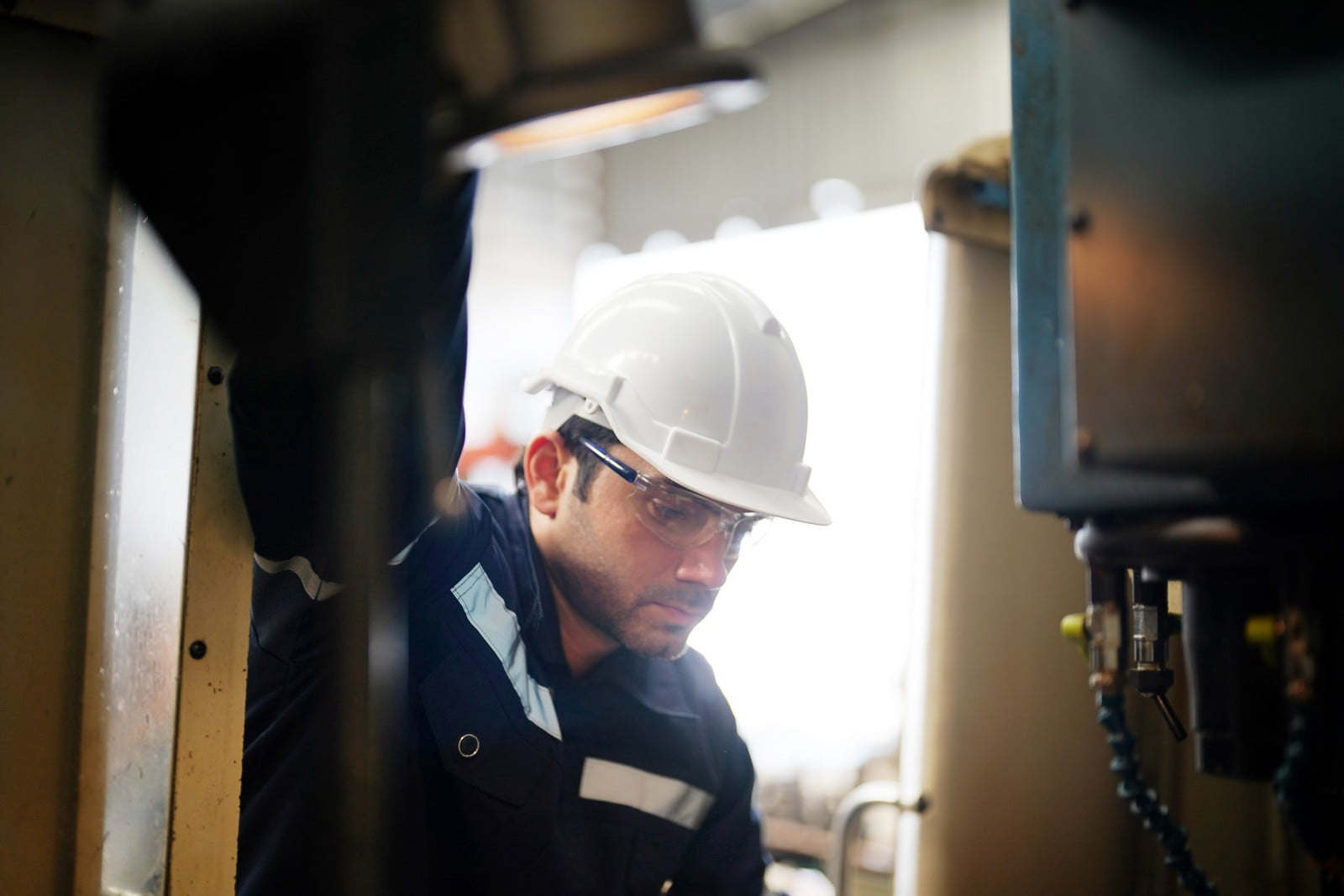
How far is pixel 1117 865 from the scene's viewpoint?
1499 millimetres

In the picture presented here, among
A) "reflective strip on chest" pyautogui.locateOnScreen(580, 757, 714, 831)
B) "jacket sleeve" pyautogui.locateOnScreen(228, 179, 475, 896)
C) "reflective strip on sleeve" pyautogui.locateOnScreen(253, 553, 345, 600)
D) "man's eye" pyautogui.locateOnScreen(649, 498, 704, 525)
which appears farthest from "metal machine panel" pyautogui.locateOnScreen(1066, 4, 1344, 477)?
"reflective strip on chest" pyautogui.locateOnScreen(580, 757, 714, 831)

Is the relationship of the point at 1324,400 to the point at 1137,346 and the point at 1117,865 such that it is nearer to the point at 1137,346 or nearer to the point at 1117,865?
the point at 1137,346

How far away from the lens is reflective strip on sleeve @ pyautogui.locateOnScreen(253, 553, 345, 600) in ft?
3.30

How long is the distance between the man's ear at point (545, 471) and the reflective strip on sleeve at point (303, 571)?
0.51 m

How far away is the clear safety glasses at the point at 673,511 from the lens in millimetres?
1502

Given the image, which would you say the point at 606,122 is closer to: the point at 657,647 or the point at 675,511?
the point at 675,511

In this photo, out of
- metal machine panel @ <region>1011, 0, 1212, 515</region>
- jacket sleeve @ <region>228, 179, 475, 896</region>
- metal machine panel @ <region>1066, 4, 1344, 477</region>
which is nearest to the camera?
jacket sleeve @ <region>228, 179, 475, 896</region>

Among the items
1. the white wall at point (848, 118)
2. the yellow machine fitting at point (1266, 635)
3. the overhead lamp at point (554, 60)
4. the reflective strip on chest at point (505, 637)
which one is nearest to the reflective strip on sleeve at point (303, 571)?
the reflective strip on chest at point (505, 637)

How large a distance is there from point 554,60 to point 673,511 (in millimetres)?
1093

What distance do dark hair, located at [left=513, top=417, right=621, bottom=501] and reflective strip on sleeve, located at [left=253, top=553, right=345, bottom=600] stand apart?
1.64ft

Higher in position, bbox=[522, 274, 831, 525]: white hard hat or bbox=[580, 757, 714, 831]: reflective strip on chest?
bbox=[522, 274, 831, 525]: white hard hat

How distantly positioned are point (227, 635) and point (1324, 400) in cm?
82

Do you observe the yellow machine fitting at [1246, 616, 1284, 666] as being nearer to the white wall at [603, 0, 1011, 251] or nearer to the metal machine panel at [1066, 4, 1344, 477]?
the metal machine panel at [1066, 4, 1344, 477]

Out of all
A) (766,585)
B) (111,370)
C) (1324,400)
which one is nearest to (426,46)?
(111,370)
